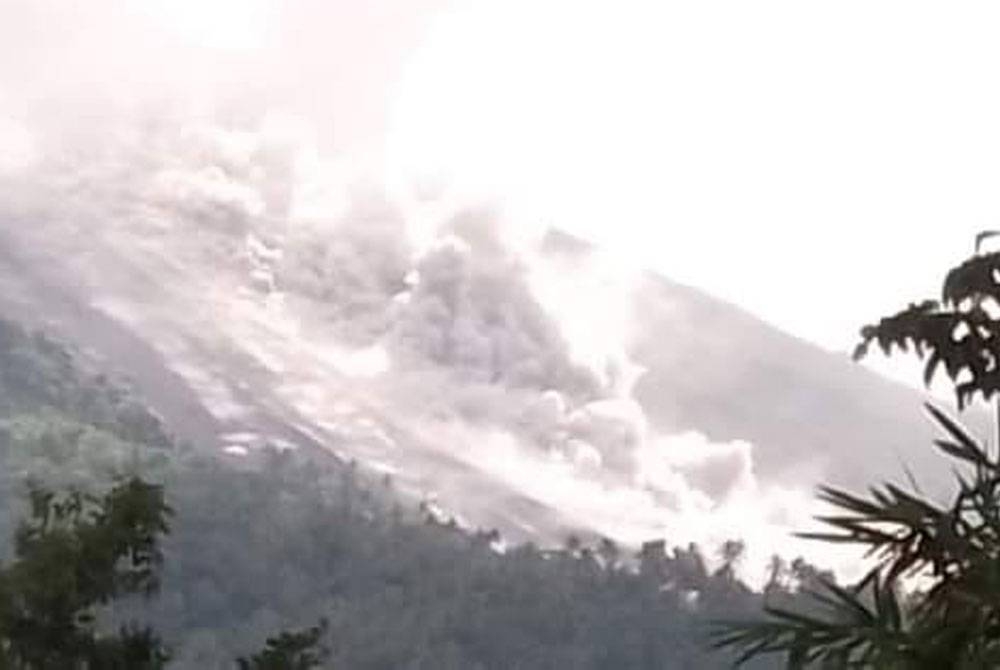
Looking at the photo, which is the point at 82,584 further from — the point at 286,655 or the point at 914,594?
the point at 914,594

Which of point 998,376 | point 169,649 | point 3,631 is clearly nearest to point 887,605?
point 998,376

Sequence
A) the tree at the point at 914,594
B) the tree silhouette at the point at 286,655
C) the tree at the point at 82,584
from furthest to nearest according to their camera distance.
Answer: the tree silhouette at the point at 286,655
the tree at the point at 82,584
the tree at the point at 914,594

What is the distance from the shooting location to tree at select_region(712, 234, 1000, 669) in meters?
6.87

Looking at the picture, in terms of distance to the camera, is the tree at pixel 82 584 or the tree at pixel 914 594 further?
the tree at pixel 82 584

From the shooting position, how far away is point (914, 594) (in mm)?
7492

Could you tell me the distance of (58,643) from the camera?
21.4m

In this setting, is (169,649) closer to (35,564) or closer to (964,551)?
(35,564)

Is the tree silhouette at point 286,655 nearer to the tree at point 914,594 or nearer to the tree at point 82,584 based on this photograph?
the tree at point 82,584

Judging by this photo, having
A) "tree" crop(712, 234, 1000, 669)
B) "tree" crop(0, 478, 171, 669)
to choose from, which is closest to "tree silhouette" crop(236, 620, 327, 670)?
"tree" crop(0, 478, 171, 669)

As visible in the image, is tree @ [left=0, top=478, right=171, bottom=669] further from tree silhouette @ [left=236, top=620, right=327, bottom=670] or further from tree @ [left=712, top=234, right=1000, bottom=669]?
tree @ [left=712, top=234, right=1000, bottom=669]

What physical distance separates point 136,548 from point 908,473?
15448 millimetres

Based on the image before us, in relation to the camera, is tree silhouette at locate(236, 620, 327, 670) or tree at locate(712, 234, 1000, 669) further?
tree silhouette at locate(236, 620, 327, 670)

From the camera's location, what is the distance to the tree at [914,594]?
22.5 feet

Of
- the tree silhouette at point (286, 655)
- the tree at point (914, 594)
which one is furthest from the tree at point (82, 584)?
the tree at point (914, 594)
